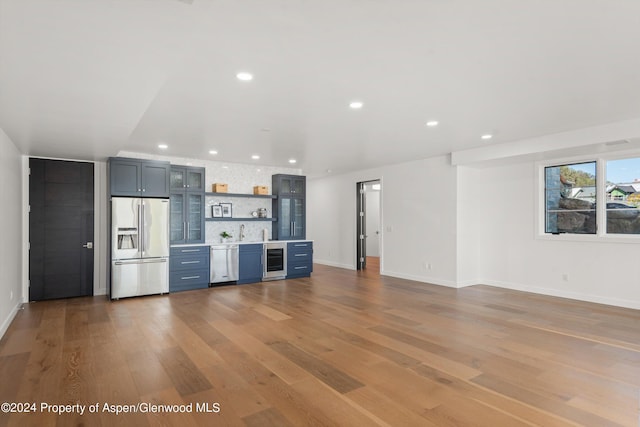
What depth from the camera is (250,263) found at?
→ 738 centimetres

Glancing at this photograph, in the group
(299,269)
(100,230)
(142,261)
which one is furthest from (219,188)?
(299,269)

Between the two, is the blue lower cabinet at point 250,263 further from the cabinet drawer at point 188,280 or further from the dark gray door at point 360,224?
the dark gray door at point 360,224

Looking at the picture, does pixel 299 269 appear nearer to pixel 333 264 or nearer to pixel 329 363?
pixel 333 264

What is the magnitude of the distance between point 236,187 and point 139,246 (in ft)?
8.08

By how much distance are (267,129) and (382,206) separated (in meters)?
4.17

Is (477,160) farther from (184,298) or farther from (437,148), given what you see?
(184,298)

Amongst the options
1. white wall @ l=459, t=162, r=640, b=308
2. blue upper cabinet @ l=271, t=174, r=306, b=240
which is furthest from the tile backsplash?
white wall @ l=459, t=162, r=640, b=308

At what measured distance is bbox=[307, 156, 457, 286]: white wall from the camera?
6996 millimetres

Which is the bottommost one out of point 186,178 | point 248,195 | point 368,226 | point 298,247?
point 298,247

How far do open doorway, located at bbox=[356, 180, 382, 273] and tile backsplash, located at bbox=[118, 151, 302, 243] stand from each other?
222 cm

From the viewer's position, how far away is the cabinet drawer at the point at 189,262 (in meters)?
6.51

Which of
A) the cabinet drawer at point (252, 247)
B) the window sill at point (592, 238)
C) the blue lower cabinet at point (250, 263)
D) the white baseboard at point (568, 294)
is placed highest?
the window sill at point (592, 238)

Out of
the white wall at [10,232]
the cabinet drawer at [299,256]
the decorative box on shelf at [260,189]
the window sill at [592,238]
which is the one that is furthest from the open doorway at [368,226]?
the white wall at [10,232]

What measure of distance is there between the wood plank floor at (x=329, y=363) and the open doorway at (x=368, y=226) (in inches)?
146
